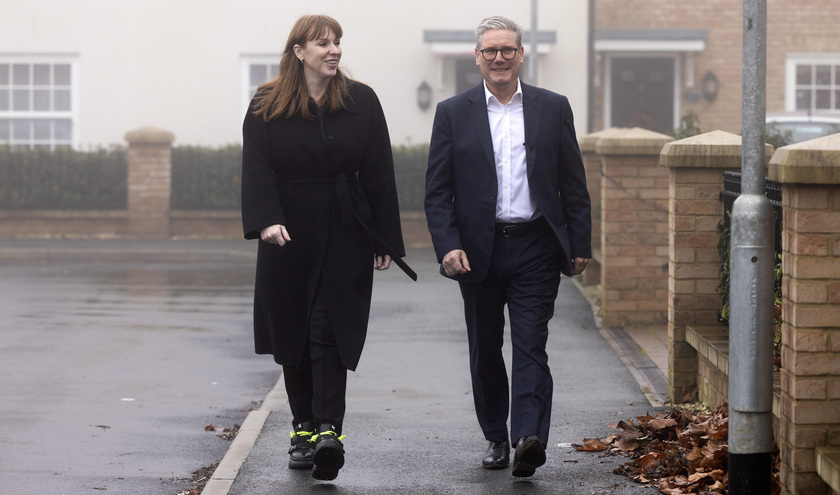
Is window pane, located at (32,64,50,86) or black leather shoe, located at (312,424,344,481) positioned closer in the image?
black leather shoe, located at (312,424,344,481)

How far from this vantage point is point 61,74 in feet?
72.0

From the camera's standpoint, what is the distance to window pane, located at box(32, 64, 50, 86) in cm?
2197

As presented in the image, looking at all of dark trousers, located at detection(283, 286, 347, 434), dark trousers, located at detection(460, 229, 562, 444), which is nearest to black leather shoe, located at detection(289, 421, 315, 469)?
dark trousers, located at detection(283, 286, 347, 434)

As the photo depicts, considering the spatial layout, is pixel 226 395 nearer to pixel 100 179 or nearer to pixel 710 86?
pixel 100 179

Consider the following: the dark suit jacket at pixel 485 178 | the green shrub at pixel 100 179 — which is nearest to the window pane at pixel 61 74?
the green shrub at pixel 100 179

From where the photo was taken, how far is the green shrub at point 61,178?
19406mm

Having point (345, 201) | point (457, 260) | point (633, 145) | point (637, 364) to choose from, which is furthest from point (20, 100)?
point (457, 260)

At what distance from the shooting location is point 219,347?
971 centimetres

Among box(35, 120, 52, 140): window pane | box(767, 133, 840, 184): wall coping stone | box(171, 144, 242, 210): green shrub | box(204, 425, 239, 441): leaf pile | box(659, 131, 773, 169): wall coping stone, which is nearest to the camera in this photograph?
box(767, 133, 840, 184): wall coping stone

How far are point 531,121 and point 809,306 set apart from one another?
4.82 feet

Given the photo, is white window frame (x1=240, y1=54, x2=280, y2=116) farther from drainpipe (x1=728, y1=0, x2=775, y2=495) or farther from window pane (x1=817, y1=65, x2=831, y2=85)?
drainpipe (x1=728, y1=0, x2=775, y2=495)

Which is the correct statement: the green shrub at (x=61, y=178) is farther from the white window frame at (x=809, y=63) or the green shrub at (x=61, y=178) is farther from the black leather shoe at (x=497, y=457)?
the black leather shoe at (x=497, y=457)

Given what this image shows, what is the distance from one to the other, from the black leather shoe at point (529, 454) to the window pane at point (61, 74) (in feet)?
60.4

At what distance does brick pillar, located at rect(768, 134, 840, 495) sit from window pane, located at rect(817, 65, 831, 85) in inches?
812
